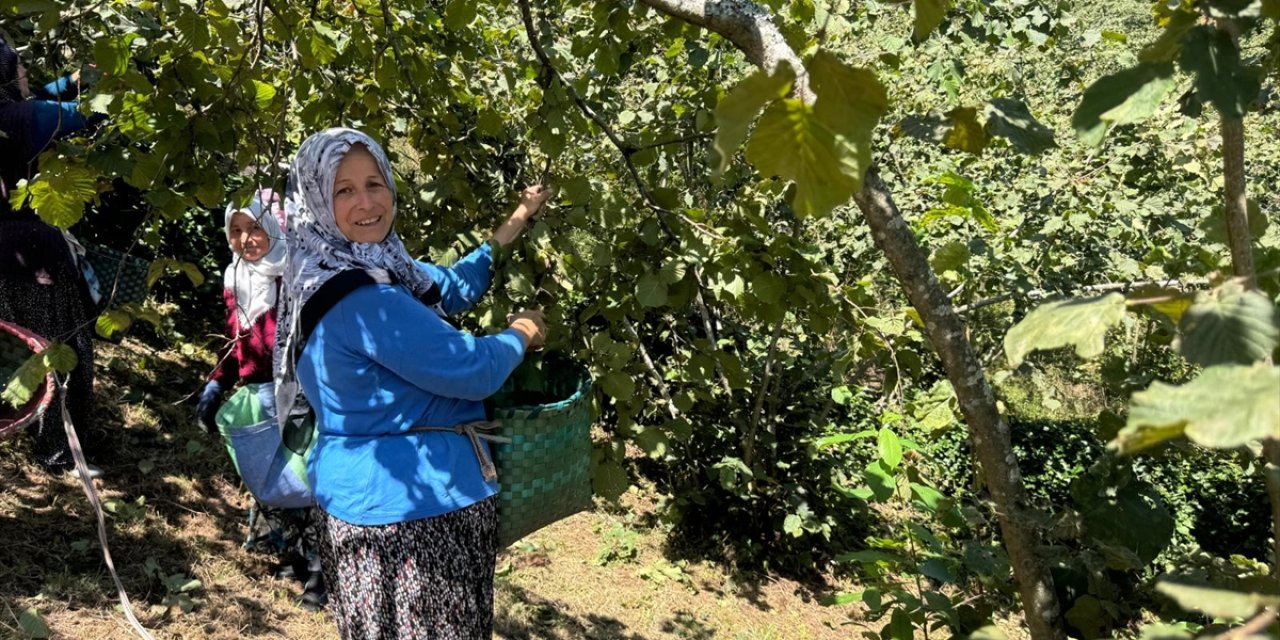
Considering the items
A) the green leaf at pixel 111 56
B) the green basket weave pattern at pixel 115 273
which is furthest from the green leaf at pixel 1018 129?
the green basket weave pattern at pixel 115 273

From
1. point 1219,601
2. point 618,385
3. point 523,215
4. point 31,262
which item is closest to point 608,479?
point 618,385

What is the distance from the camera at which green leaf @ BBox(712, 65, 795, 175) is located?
0.68m

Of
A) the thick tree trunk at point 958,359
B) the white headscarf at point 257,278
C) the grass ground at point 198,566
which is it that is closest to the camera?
the thick tree trunk at point 958,359

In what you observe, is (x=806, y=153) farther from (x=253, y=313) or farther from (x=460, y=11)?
(x=253, y=313)

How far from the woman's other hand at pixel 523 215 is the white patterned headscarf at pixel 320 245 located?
316 millimetres

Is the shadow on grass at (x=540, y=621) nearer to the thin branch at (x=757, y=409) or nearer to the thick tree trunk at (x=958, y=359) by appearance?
the thin branch at (x=757, y=409)

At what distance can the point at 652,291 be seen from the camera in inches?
78.6

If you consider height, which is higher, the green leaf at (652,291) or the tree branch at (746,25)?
the tree branch at (746,25)

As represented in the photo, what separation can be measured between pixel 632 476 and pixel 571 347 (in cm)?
400

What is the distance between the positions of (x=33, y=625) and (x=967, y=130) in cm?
350

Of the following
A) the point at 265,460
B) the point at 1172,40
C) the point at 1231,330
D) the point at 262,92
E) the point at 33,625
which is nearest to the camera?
the point at 1231,330

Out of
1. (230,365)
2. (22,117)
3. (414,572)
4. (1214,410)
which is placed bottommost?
(414,572)

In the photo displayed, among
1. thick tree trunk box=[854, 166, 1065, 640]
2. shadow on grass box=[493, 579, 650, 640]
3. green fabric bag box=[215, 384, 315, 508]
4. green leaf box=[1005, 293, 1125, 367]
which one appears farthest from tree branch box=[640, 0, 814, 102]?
shadow on grass box=[493, 579, 650, 640]

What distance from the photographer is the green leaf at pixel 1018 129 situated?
3.70 feet
